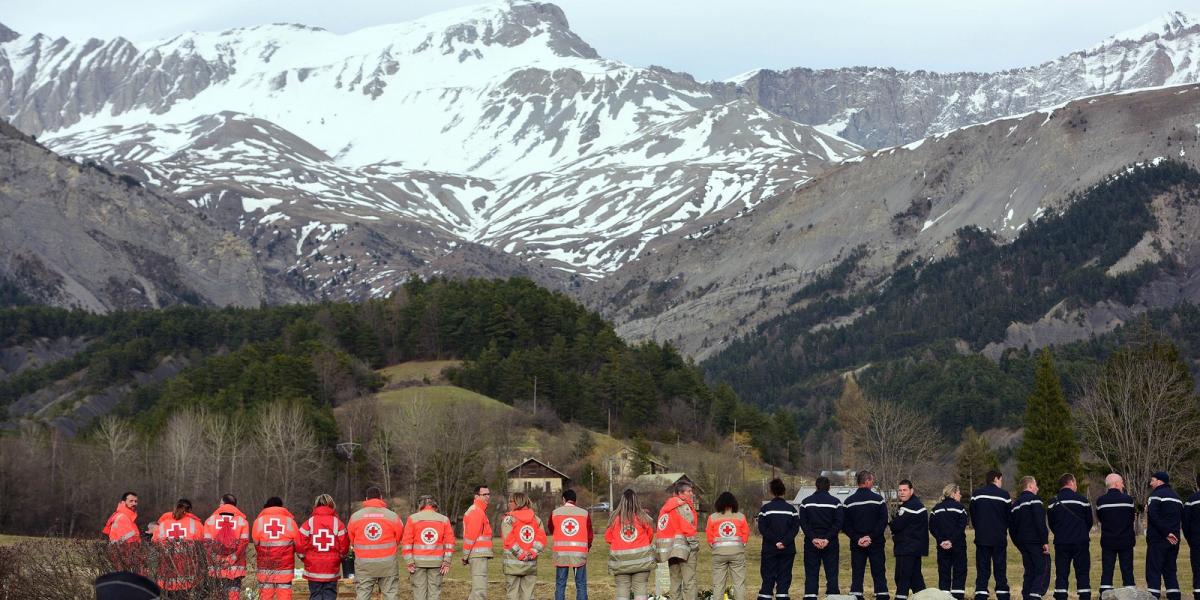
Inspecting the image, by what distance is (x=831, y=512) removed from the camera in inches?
1138

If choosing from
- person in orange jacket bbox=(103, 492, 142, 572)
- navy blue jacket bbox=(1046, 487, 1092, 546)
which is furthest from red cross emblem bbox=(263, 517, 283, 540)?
navy blue jacket bbox=(1046, 487, 1092, 546)

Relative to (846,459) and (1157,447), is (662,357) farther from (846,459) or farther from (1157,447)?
(1157,447)

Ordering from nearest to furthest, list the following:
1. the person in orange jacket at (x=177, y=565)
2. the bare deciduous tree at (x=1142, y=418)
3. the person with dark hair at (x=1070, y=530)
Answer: the person in orange jacket at (x=177, y=565), the person with dark hair at (x=1070, y=530), the bare deciduous tree at (x=1142, y=418)

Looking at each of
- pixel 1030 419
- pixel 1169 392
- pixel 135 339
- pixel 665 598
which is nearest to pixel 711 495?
pixel 1030 419

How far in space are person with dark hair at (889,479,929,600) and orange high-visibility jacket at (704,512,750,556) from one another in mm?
3274

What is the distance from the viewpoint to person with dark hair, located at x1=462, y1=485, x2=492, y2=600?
29.4 metres

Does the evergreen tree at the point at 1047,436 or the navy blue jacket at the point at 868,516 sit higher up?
the evergreen tree at the point at 1047,436

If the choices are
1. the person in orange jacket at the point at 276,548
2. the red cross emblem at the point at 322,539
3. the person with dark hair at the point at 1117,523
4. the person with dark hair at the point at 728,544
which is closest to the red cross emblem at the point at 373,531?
the red cross emblem at the point at 322,539

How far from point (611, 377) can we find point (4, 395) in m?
84.3

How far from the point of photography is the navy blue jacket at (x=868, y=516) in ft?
95.0

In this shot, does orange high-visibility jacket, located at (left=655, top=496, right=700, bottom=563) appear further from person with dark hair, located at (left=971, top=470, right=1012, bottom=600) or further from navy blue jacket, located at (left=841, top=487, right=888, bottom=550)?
person with dark hair, located at (left=971, top=470, right=1012, bottom=600)

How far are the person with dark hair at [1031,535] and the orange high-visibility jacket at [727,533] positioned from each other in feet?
18.1

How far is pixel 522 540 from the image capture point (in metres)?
28.9

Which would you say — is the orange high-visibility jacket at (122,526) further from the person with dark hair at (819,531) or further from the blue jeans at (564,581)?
the person with dark hair at (819,531)
